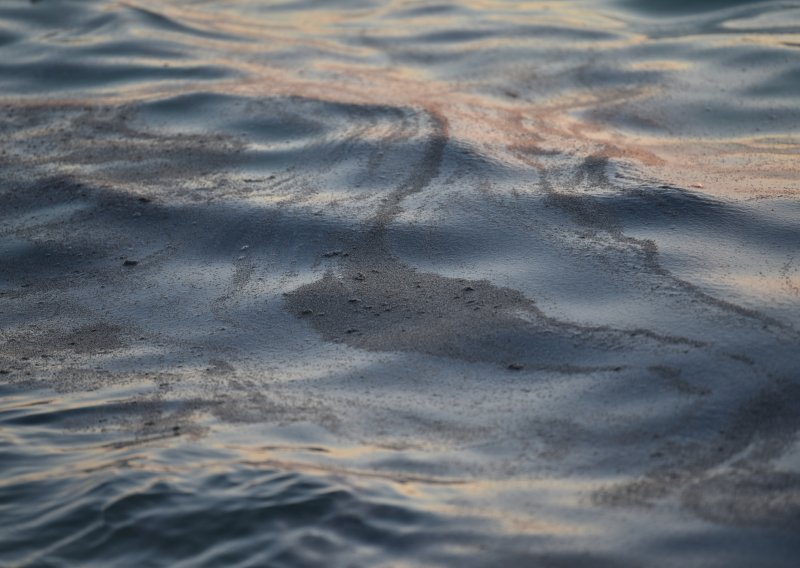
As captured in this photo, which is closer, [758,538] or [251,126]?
[758,538]

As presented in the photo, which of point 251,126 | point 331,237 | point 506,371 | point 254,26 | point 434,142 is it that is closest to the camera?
point 506,371

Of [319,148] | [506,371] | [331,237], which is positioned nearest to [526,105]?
[319,148]

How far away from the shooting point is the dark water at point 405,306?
2.25 meters

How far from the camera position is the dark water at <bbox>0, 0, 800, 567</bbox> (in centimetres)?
225

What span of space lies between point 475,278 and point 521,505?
109 centimetres

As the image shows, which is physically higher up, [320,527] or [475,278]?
[475,278]

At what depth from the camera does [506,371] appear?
279 cm

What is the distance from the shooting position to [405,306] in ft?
10.2

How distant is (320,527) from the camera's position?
2225mm

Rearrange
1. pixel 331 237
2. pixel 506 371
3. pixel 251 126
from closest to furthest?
pixel 506 371 → pixel 331 237 → pixel 251 126

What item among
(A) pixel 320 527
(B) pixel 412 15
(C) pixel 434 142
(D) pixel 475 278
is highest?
(B) pixel 412 15

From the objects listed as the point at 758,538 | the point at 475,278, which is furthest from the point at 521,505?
the point at 475,278

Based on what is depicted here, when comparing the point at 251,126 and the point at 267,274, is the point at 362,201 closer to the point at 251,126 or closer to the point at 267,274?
the point at 267,274

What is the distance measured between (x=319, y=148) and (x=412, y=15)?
2420 millimetres
